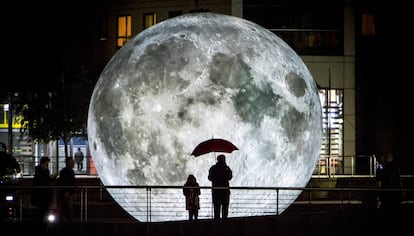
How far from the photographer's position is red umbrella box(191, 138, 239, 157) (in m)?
23.2

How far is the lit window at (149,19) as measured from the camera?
160 ft

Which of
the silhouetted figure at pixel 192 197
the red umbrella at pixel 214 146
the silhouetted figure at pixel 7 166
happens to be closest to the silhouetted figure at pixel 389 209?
the red umbrella at pixel 214 146

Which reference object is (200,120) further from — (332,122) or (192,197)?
(332,122)

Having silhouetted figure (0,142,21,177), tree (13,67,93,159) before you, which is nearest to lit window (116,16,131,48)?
tree (13,67,93,159)

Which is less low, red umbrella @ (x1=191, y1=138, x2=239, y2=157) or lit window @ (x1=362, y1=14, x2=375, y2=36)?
lit window @ (x1=362, y1=14, x2=375, y2=36)

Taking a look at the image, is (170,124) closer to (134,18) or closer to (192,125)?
(192,125)

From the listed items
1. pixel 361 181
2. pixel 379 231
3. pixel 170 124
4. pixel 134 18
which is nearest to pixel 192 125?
pixel 170 124

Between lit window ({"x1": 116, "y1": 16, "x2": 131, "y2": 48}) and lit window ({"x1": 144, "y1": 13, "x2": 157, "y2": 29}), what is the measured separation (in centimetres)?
100

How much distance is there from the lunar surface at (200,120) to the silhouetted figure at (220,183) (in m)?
0.59

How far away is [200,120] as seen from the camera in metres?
23.8

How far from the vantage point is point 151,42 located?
25250 mm

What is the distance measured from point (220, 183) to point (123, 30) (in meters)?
27.7

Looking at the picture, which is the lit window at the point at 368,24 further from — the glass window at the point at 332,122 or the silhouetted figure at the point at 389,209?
the silhouetted figure at the point at 389,209

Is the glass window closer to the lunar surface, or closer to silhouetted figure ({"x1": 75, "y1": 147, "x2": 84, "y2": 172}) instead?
silhouetted figure ({"x1": 75, "y1": 147, "x2": 84, "y2": 172})
